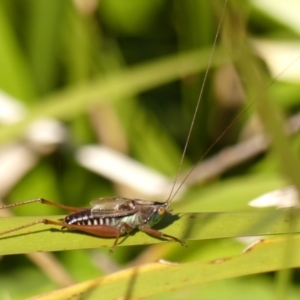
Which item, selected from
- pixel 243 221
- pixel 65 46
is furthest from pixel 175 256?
pixel 65 46

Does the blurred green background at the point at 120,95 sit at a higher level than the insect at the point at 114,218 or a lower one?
higher

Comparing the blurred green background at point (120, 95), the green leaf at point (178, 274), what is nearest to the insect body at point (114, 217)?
the green leaf at point (178, 274)

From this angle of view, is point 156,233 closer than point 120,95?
Yes

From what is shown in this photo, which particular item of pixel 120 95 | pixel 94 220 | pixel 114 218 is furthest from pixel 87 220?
pixel 120 95

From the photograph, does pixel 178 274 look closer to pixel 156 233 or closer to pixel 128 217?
pixel 156 233

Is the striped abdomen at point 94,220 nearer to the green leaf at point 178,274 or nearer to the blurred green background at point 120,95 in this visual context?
the green leaf at point 178,274

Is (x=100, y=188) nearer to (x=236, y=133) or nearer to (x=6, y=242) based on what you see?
(x=236, y=133)
